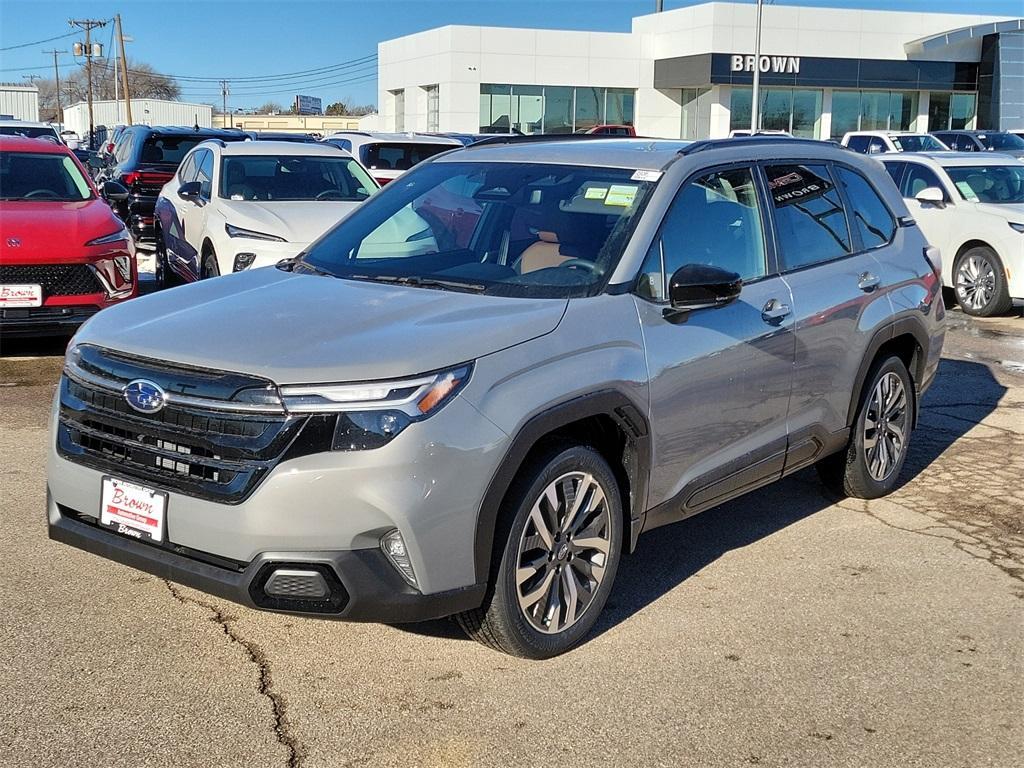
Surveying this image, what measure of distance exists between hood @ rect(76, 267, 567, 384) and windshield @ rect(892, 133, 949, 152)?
2036 centimetres

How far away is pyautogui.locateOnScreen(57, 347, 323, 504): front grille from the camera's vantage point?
341 cm

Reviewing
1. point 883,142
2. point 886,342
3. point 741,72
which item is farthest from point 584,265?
point 741,72

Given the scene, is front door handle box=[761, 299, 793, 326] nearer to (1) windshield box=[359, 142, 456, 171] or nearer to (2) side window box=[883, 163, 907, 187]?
(2) side window box=[883, 163, 907, 187]

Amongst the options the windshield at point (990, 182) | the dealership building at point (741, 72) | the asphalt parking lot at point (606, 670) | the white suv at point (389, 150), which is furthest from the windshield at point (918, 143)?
the dealership building at point (741, 72)

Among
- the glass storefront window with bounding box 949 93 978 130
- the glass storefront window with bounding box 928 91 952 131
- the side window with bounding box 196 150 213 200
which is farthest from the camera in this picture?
the glass storefront window with bounding box 928 91 952 131

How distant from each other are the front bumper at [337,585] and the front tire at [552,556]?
18 centimetres

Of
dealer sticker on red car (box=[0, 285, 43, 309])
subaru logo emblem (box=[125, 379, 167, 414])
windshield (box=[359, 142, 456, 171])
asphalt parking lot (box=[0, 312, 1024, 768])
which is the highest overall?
windshield (box=[359, 142, 456, 171])

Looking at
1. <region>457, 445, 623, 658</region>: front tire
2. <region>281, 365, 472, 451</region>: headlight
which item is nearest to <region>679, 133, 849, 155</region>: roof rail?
<region>457, 445, 623, 658</region>: front tire

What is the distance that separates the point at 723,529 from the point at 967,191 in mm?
9121

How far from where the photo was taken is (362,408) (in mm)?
3395

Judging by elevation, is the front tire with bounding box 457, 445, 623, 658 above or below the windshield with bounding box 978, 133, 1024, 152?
below

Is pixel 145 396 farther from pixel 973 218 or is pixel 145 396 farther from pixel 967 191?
pixel 967 191

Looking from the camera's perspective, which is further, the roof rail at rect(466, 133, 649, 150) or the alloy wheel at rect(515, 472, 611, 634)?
the roof rail at rect(466, 133, 649, 150)

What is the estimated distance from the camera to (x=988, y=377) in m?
9.25
